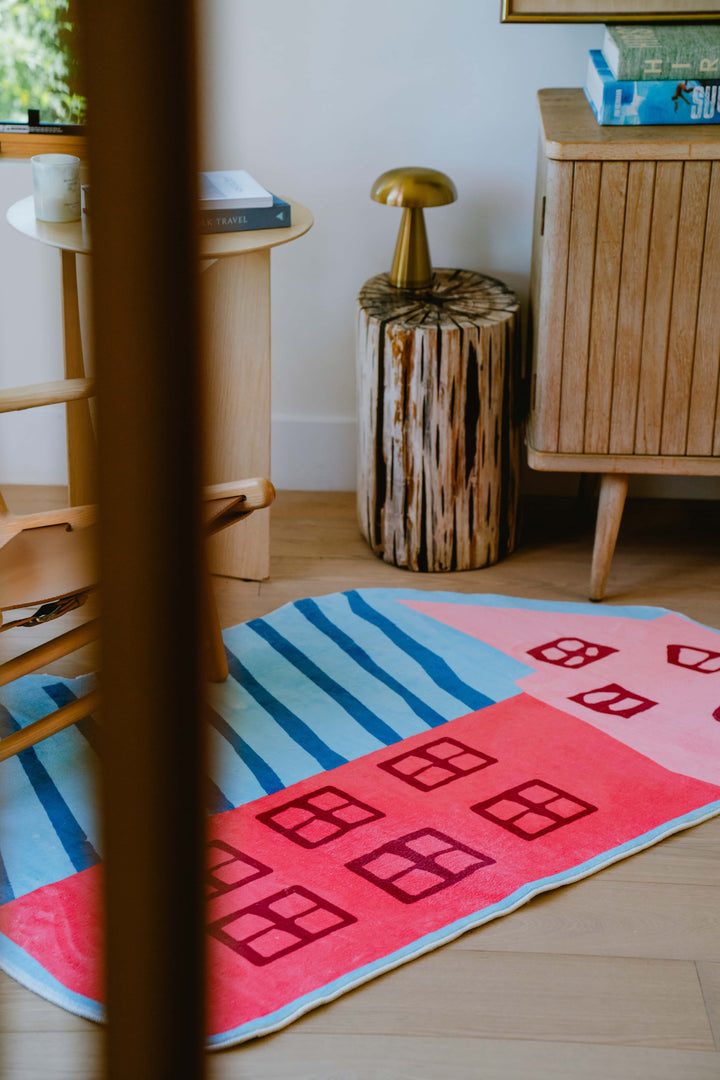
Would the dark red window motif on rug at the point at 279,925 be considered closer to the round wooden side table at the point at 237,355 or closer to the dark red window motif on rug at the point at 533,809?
the dark red window motif on rug at the point at 533,809

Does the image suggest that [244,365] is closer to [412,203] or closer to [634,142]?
[412,203]

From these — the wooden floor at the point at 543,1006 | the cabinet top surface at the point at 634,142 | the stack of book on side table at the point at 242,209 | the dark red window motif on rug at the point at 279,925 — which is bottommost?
the wooden floor at the point at 543,1006

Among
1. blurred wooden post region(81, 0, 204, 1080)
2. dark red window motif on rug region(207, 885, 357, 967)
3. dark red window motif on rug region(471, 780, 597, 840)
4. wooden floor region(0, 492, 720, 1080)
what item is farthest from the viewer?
dark red window motif on rug region(471, 780, 597, 840)

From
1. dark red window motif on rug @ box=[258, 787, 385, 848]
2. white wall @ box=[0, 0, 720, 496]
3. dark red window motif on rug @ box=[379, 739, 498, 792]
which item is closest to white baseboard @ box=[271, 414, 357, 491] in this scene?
white wall @ box=[0, 0, 720, 496]

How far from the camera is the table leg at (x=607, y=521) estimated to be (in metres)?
2.15

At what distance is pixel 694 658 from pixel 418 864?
0.75 meters

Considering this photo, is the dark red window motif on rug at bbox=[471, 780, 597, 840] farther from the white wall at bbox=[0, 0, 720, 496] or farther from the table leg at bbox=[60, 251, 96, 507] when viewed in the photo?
the white wall at bbox=[0, 0, 720, 496]

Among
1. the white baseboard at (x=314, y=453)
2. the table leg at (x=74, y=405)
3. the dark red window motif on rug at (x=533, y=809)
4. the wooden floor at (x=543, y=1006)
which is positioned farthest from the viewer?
the white baseboard at (x=314, y=453)

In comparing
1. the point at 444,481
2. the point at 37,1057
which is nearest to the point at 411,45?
the point at 444,481

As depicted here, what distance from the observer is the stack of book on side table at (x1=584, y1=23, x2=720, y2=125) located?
1.95 m

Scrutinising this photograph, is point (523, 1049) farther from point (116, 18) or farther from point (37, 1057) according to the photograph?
point (116, 18)

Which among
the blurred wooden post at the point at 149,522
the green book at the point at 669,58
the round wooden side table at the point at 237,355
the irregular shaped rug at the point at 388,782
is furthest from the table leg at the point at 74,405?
the blurred wooden post at the point at 149,522

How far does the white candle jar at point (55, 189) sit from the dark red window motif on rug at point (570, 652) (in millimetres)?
1112

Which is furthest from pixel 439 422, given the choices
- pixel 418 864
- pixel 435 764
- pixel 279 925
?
pixel 279 925
